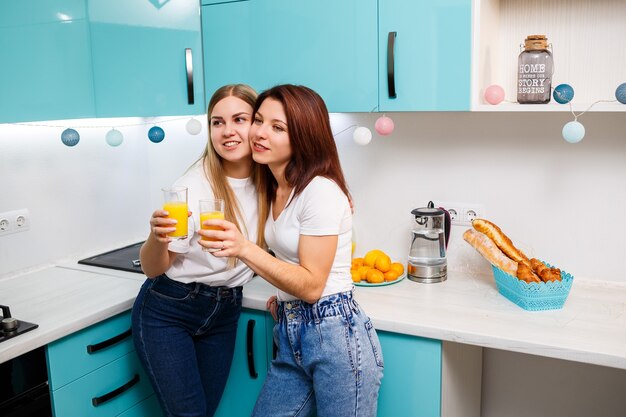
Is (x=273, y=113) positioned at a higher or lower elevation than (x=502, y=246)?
higher

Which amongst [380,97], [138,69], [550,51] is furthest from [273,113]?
[550,51]

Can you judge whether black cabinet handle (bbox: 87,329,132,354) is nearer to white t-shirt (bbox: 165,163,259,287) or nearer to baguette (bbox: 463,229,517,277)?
white t-shirt (bbox: 165,163,259,287)

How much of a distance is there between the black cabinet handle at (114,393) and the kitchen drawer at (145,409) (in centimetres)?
8

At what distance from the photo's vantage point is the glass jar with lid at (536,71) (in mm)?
1910

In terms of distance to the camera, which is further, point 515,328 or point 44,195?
point 44,195

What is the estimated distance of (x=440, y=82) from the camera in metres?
1.91

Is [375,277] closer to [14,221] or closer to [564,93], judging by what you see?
[564,93]

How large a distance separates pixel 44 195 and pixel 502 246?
5.50 ft

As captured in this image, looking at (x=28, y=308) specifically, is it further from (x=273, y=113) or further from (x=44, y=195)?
(x=273, y=113)

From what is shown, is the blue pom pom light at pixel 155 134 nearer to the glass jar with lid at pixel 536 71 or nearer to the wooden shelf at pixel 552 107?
the wooden shelf at pixel 552 107

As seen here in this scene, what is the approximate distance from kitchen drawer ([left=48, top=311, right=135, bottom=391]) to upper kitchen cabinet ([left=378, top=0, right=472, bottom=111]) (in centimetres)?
112

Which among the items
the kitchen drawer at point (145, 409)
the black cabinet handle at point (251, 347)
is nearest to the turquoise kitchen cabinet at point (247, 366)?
the black cabinet handle at point (251, 347)

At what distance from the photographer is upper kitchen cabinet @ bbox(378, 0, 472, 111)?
6.13ft

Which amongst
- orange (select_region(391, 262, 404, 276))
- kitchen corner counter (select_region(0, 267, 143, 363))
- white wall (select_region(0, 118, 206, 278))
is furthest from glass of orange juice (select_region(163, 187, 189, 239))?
white wall (select_region(0, 118, 206, 278))
